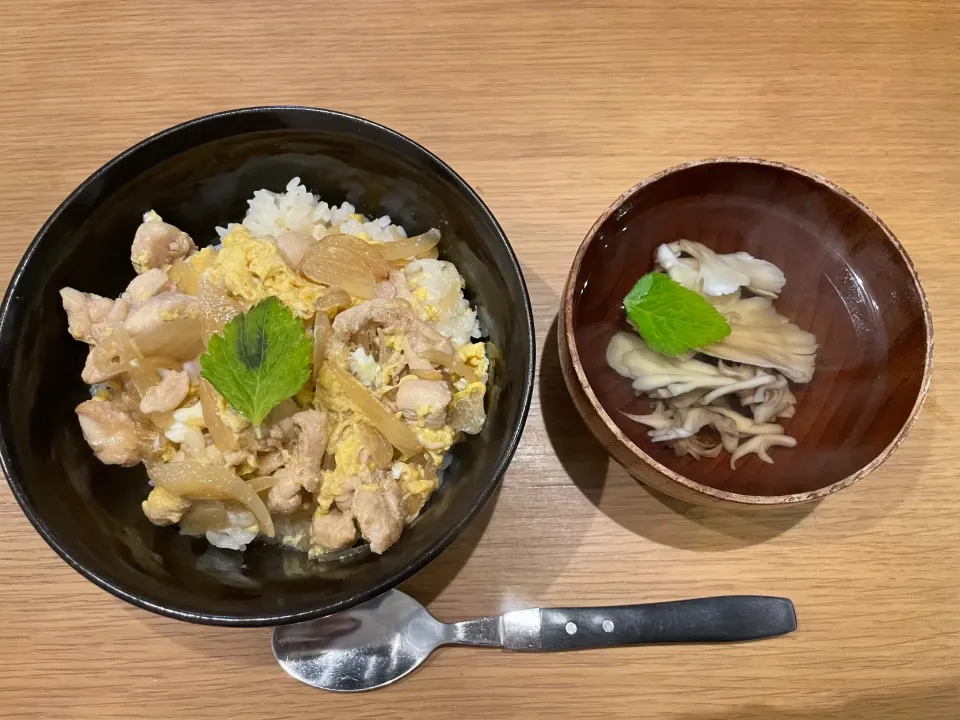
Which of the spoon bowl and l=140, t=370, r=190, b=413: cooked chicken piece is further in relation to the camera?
the spoon bowl

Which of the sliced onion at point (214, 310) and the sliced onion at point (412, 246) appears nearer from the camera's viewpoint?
the sliced onion at point (214, 310)

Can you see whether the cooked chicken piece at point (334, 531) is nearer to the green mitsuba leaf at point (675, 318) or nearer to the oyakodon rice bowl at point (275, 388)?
the oyakodon rice bowl at point (275, 388)

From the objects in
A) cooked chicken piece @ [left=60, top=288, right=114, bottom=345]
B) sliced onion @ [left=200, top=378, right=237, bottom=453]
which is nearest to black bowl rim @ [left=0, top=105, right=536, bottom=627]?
cooked chicken piece @ [left=60, top=288, right=114, bottom=345]

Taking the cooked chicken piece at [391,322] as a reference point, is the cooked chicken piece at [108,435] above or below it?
below

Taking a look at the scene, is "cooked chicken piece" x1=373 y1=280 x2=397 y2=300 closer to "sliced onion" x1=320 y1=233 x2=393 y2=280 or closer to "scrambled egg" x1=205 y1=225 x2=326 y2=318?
"sliced onion" x1=320 y1=233 x2=393 y2=280

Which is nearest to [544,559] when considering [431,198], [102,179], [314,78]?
[431,198]

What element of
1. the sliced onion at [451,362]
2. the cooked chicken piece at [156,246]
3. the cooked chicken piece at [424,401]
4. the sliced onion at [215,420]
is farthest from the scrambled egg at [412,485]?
the cooked chicken piece at [156,246]

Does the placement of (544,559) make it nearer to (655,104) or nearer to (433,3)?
(655,104)
